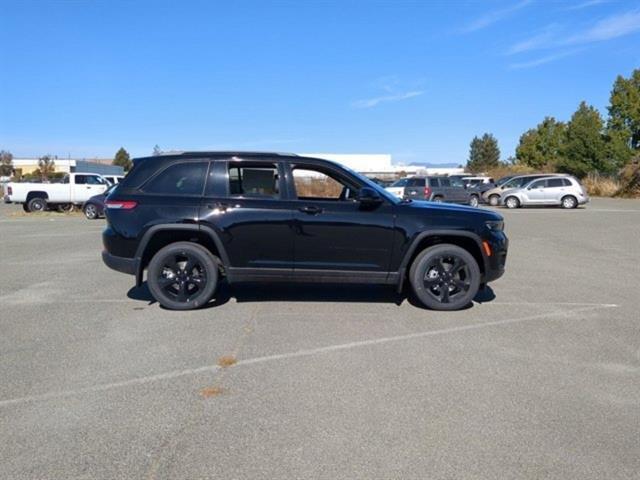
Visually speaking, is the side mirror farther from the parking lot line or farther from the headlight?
the parking lot line

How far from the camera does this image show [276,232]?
672 centimetres

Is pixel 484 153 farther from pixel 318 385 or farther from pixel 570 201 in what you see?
pixel 318 385

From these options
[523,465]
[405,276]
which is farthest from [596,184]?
[523,465]

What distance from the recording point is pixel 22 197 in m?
25.2

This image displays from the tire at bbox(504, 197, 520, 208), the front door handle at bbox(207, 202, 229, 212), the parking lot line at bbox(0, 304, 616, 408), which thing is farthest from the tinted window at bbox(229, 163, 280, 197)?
the tire at bbox(504, 197, 520, 208)

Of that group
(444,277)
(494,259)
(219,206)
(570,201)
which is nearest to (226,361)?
(219,206)

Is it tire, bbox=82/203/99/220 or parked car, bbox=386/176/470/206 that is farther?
parked car, bbox=386/176/470/206

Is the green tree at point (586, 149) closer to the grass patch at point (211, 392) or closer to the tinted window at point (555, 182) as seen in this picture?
the tinted window at point (555, 182)

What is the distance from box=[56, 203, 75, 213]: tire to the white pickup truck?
429 millimetres

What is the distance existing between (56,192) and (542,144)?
198 ft

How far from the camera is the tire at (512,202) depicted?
30.3m

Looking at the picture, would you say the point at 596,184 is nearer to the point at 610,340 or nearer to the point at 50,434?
the point at 610,340

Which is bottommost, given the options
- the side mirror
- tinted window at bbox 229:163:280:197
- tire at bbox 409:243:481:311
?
tire at bbox 409:243:481:311

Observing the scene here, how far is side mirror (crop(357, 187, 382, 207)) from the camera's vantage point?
6.64m
